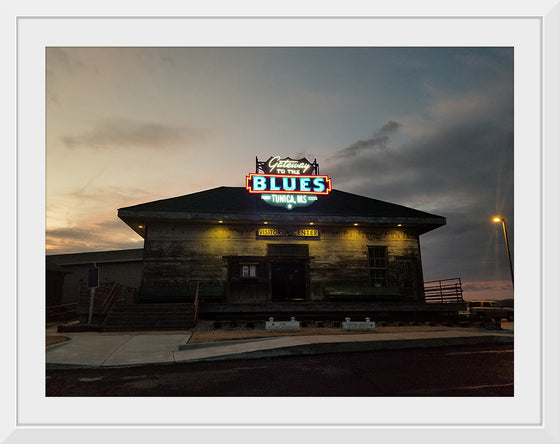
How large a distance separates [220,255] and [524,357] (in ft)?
51.5

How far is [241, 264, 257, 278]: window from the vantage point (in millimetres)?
19188

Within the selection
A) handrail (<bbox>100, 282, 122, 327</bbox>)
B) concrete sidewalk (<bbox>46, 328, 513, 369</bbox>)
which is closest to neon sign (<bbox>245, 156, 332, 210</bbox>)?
handrail (<bbox>100, 282, 122, 327</bbox>)

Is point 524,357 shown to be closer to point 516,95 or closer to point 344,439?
point 344,439

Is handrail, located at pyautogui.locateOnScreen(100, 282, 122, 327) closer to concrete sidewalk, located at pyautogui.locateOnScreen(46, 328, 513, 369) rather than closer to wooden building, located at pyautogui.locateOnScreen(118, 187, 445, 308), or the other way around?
wooden building, located at pyautogui.locateOnScreen(118, 187, 445, 308)

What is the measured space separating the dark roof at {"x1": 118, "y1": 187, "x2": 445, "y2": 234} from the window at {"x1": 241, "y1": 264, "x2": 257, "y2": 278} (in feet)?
8.62

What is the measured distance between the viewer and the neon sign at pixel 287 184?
64.7 feet

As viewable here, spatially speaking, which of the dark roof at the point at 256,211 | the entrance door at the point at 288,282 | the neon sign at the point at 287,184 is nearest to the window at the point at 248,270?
the dark roof at the point at 256,211

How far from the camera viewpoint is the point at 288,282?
91.4 ft

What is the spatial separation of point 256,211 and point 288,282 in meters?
10.3

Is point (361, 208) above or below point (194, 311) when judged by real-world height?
above
